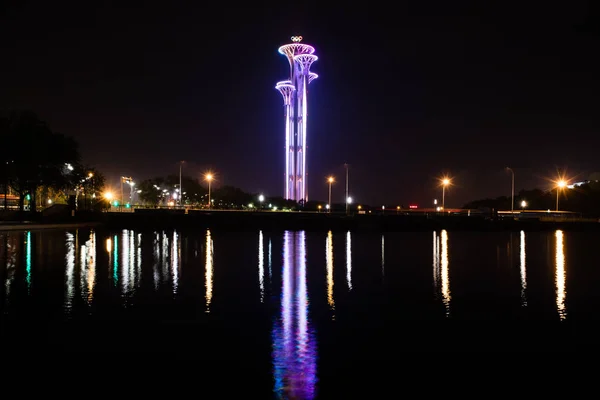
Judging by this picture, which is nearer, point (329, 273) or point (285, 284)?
point (285, 284)

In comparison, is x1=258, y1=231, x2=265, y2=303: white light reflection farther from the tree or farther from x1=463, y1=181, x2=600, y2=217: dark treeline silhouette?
x1=463, y1=181, x2=600, y2=217: dark treeline silhouette

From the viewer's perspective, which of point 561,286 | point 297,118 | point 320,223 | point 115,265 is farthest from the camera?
point 297,118

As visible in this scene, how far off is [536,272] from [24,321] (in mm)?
14566

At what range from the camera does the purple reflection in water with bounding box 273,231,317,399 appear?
7.07 meters

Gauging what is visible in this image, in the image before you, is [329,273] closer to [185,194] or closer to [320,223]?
[320,223]

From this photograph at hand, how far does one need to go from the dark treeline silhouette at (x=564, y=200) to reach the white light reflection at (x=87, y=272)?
198ft

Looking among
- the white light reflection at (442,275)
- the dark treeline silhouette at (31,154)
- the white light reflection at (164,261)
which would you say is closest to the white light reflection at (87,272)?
the white light reflection at (164,261)

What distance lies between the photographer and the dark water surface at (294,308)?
28.5 ft

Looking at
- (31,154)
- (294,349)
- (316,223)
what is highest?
(31,154)

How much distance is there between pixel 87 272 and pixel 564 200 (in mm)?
85854

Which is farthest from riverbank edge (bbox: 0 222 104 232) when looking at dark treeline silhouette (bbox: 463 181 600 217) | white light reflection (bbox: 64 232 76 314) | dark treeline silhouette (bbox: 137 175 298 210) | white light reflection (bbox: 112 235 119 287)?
dark treeline silhouette (bbox: 137 175 298 210)

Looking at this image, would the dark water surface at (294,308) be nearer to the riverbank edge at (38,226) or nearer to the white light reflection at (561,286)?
the white light reflection at (561,286)

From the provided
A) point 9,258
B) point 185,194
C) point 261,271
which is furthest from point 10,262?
point 185,194

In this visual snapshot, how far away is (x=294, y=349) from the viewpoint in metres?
8.77
